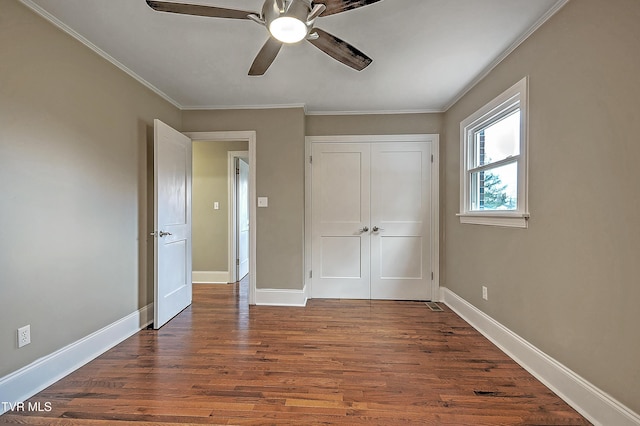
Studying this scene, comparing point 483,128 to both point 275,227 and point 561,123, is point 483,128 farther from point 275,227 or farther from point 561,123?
point 275,227

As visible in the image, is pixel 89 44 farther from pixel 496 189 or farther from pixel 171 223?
pixel 496 189

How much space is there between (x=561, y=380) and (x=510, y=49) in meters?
2.27

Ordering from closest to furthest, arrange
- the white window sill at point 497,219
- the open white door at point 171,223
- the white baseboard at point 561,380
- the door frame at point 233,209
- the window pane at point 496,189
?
the white baseboard at point 561,380, the white window sill at point 497,219, the window pane at point 496,189, the open white door at point 171,223, the door frame at point 233,209

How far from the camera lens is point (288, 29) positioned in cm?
137

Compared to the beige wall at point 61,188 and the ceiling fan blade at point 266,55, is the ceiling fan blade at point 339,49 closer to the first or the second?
the ceiling fan blade at point 266,55

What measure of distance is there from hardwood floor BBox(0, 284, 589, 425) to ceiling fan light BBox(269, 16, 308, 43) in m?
1.98

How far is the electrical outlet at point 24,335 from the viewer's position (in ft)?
5.40

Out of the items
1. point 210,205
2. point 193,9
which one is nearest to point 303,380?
point 193,9

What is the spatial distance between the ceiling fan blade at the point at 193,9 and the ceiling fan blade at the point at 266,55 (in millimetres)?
242

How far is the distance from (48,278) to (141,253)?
0.89 metres

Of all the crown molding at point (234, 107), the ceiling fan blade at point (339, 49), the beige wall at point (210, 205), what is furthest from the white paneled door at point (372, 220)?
the ceiling fan blade at point (339, 49)

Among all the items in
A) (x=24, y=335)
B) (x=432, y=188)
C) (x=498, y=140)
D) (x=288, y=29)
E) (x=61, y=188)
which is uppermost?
(x=288, y=29)

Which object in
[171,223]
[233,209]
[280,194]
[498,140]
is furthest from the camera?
[233,209]

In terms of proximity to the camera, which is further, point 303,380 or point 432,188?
point 432,188
